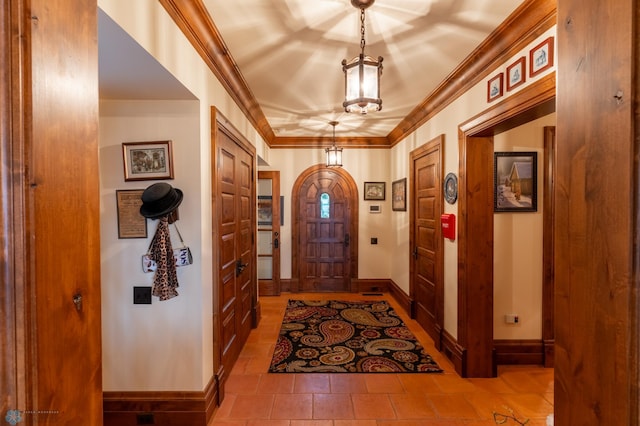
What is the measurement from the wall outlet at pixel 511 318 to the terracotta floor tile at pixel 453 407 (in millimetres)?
929

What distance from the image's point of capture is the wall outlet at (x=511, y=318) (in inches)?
113

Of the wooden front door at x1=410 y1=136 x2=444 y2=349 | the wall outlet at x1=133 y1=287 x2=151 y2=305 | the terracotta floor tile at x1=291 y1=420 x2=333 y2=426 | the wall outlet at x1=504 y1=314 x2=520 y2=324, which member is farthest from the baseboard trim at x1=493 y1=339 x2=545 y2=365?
the wall outlet at x1=133 y1=287 x2=151 y2=305

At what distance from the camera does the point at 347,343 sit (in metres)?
3.23

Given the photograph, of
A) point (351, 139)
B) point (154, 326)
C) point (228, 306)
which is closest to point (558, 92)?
point (154, 326)

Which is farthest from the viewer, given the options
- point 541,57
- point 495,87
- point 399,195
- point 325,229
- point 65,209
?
point 325,229

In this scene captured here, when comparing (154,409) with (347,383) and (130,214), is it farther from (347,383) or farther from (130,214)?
(347,383)

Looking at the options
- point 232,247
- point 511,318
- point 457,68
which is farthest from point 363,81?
point 511,318

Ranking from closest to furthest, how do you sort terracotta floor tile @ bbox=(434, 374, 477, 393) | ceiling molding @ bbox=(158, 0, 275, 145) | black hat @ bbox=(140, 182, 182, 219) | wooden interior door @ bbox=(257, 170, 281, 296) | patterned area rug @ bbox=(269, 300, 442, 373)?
ceiling molding @ bbox=(158, 0, 275, 145) → black hat @ bbox=(140, 182, 182, 219) → terracotta floor tile @ bbox=(434, 374, 477, 393) → patterned area rug @ bbox=(269, 300, 442, 373) → wooden interior door @ bbox=(257, 170, 281, 296)

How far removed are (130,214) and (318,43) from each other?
175 centimetres

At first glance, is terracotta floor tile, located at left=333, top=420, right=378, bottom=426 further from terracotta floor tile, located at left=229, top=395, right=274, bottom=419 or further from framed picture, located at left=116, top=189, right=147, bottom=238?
framed picture, located at left=116, top=189, right=147, bottom=238

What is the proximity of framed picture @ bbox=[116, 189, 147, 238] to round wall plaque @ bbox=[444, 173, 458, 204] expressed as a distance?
257cm

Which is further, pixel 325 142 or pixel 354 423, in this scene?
pixel 325 142

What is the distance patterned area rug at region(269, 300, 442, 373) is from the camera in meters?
2.79

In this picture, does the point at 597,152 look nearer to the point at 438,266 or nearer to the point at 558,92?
the point at 558,92
